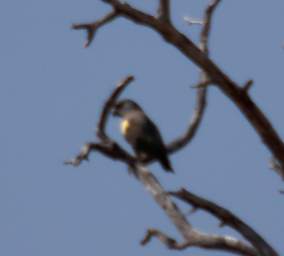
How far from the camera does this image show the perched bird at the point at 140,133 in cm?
1041

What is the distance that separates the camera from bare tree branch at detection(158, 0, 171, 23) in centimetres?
801

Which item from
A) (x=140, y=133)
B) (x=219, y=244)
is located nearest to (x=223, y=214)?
(x=219, y=244)

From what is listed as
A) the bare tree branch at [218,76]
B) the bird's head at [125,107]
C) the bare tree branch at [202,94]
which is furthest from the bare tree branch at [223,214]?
the bird's head at [125,107]

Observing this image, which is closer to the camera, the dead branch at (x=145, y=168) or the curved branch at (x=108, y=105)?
the dead branch at (x=145, y=168)

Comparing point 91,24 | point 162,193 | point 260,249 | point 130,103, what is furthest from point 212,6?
point 130,103

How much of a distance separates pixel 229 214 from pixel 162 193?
68 centimetres

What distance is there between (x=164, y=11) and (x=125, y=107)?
3.44 metres

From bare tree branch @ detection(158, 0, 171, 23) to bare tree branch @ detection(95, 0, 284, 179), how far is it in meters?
0.04

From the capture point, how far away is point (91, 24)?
8.09 m

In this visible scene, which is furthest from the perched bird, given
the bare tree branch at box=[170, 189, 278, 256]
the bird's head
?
the bare tree branch at box=[170, 189, 278, 256]

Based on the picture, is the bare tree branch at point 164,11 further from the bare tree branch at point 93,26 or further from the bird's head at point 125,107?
the bird's head at point 125,107

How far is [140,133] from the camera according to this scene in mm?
11031

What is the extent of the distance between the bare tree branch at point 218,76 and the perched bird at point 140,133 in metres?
2.38

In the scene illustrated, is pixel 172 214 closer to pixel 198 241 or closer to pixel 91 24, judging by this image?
pixel 198 241
